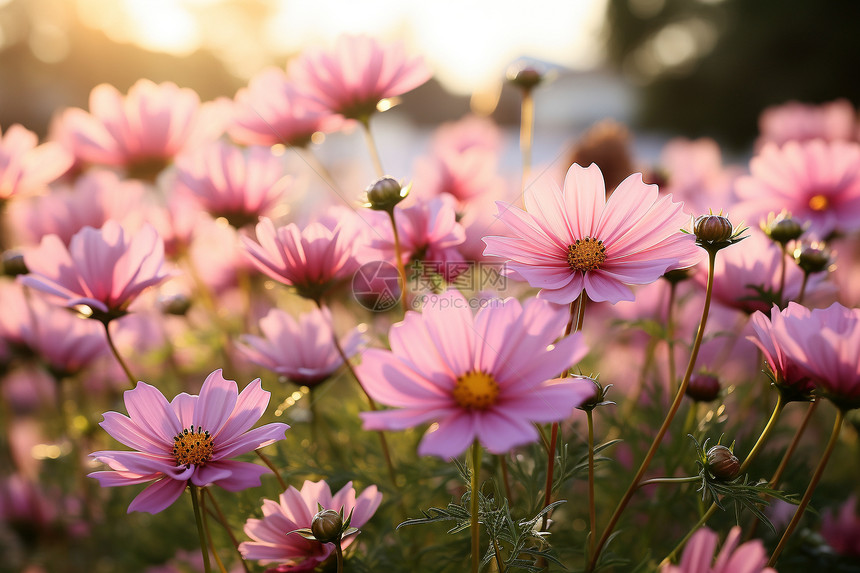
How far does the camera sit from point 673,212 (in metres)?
0.57

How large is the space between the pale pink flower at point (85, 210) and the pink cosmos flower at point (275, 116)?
10.1 inches

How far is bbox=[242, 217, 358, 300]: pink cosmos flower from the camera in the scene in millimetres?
626

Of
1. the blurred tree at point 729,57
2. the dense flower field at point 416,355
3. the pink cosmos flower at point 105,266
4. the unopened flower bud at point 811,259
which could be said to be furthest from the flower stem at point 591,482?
the blurred tree at point 729,57

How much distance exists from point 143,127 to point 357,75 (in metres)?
0.41

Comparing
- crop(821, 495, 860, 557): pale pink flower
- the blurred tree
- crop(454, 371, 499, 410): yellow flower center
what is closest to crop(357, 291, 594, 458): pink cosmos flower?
crop(454, 371, 499, 410): yellow flower center

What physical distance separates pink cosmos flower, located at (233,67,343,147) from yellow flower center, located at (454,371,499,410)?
60 cm

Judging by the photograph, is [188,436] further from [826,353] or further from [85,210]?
[85,210]

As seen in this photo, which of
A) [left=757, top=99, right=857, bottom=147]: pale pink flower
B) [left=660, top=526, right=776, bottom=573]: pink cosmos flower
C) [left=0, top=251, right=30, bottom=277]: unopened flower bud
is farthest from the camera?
[left=757, top=99, right=857, bottom=147]: pale pink flower

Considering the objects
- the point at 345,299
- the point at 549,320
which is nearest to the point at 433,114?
the point at 345,299

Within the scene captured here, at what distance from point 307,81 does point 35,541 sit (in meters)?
1.01

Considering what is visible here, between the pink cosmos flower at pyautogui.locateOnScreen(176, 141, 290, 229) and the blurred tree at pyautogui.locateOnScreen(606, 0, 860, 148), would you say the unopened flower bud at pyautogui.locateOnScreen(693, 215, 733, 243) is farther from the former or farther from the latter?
the blurred tree at pyautogui.locateOnScreen(606, 0, 860, 148)

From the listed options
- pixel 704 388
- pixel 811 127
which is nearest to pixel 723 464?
pixel 704 388

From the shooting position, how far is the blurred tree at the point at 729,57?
7.79 meters

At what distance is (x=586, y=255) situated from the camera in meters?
0.58
